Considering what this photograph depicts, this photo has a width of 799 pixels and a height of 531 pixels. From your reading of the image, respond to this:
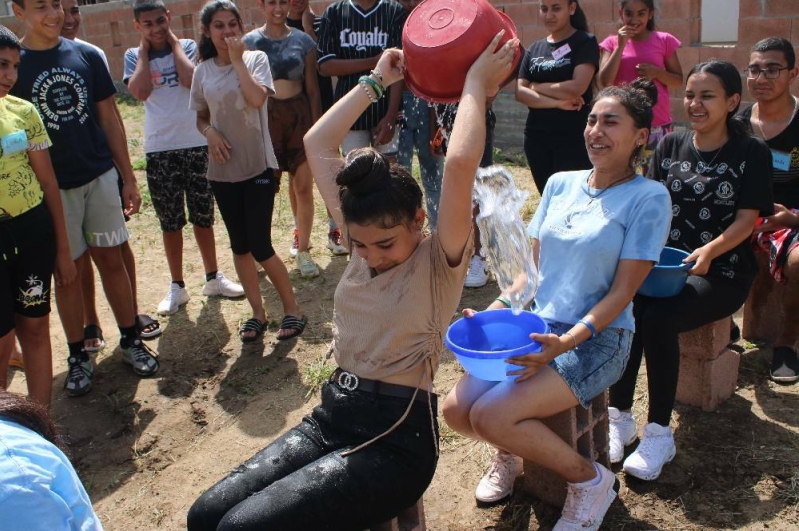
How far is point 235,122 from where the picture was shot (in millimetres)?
4504

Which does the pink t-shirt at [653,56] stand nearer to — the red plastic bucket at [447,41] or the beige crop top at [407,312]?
the red plastic bucket at [447,41]

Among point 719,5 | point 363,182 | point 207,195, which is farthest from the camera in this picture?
point 719,5

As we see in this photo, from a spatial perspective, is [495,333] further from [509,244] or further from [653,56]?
[653,56]

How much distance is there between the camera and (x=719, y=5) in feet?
24.2

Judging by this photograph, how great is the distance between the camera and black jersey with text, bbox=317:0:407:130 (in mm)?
5227

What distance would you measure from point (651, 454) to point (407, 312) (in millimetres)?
1367

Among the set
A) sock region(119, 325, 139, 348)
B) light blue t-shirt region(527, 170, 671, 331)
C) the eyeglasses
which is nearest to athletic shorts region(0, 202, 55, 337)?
sock region(119, 325, 139, 348)

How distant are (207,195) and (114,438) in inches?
73.8

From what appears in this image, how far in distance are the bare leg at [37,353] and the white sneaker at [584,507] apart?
8.26 ft

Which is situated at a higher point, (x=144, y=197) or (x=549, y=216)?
(x=549, y=216)

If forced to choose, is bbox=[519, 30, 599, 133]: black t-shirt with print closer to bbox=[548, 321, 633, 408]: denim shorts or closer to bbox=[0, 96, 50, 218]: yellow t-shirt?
bbox=[548, 321, 633, 408]: denim shorts

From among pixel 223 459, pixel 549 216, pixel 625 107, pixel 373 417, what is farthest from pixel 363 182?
pixel 223 459

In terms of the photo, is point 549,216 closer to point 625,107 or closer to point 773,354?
point 625,107

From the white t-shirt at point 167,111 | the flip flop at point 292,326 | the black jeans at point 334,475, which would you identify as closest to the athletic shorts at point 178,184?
the white t-shirt at point 167,111
